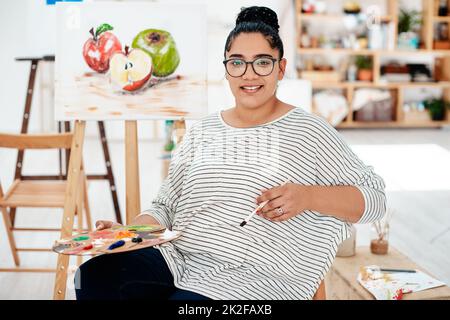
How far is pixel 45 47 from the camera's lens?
12.0 ft

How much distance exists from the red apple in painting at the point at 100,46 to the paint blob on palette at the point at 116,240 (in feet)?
3.11

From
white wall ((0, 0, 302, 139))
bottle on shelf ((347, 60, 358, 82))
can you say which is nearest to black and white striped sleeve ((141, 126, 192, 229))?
white wall ((0, 0, 302, 139))

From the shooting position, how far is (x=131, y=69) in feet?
8.36

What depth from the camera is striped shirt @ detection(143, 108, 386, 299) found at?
1700 mm

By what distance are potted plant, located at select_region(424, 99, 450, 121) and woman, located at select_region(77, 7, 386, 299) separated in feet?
21.9

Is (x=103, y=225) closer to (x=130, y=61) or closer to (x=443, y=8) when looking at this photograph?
(x=130, y=61)

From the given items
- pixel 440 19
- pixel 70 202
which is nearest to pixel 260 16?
pixel 70 202

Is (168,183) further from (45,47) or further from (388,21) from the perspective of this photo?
(388,21)

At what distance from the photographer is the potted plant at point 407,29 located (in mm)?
8180

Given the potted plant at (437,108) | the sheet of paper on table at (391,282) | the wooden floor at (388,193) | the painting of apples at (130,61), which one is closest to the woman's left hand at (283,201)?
the wooden floor at (388,193)

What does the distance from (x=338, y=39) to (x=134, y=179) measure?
6184 millimetres

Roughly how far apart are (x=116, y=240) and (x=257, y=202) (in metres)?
0.33
